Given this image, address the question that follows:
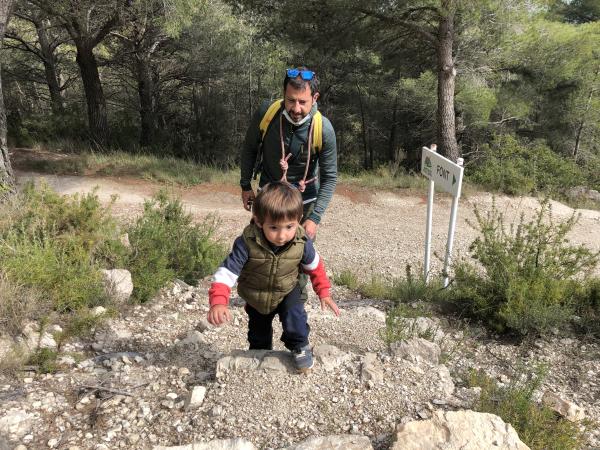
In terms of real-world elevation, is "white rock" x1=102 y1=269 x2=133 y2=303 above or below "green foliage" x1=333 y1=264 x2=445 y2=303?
above

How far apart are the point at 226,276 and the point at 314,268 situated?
0.50 m

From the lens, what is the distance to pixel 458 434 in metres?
2.01

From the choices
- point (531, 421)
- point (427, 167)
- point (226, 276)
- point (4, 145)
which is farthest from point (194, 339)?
point (4, 145)

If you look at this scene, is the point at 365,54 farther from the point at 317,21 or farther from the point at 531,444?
the point at 531,444

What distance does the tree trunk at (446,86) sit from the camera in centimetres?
1005

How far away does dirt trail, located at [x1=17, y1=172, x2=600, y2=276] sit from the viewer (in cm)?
700

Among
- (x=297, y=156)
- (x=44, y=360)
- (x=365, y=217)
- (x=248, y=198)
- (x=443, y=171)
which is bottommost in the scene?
(x=365, y=217)

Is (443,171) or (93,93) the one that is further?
(93,93)

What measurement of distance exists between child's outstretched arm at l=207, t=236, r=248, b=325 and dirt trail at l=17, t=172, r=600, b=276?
159 inches

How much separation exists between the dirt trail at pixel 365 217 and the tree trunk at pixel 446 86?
1.68 metres

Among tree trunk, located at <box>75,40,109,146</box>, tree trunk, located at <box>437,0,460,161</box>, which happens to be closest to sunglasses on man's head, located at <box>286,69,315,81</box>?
tree trunk, located at <box>437,0,460,161</box>

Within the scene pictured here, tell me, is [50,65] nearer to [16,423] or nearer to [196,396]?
[16,423]

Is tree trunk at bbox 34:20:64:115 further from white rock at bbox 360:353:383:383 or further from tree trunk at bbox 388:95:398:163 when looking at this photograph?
white rock at bbox 360:353:383:383

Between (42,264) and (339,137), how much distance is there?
18.1 meters
